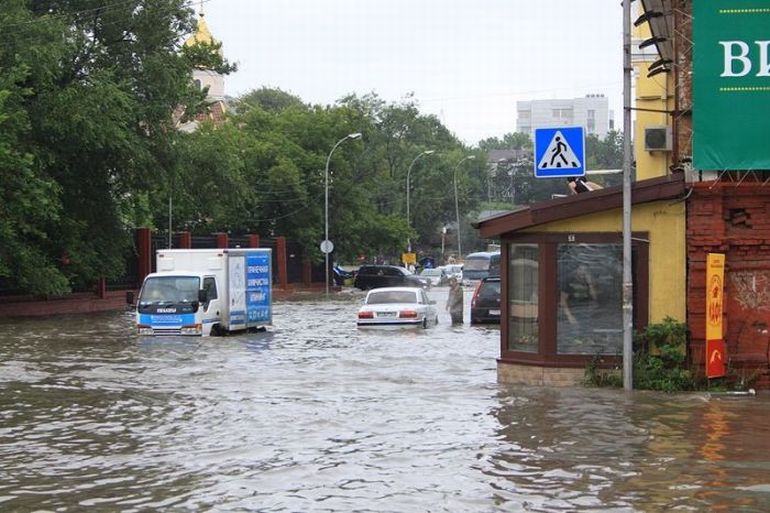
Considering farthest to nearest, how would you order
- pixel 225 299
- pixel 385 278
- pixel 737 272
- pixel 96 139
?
pixel 385 278 < pixel 96 139 < pixel 225 299 < pixel 737 272

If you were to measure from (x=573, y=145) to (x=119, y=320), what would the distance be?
948 inches

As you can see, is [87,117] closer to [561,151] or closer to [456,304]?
[456,304]

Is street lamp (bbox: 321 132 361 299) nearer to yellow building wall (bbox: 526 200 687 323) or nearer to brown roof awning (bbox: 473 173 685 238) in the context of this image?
brown roof awning (bbox: 473 173 685 238)

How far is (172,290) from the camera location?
29.1 meters

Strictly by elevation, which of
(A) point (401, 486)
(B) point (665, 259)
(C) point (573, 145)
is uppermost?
(C) point (573, 145)

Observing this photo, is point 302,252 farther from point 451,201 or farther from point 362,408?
point 362,408

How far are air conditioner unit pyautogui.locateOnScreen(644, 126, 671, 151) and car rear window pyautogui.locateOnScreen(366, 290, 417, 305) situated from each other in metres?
11.7

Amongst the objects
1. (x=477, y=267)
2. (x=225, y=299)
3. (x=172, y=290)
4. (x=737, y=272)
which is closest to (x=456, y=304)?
(x=225, y=299)

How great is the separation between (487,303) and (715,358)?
742 inches

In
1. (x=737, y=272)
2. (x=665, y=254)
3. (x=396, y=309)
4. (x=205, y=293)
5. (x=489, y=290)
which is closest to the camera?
(x=737, y=272)

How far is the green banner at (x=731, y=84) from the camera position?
16.6 meters

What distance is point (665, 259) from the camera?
677 inches

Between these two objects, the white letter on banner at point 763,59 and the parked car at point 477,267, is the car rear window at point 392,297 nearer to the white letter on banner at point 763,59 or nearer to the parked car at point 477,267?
the white letter on banner at point 763,59

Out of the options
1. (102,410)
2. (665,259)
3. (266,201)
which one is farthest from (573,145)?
(266,201)
